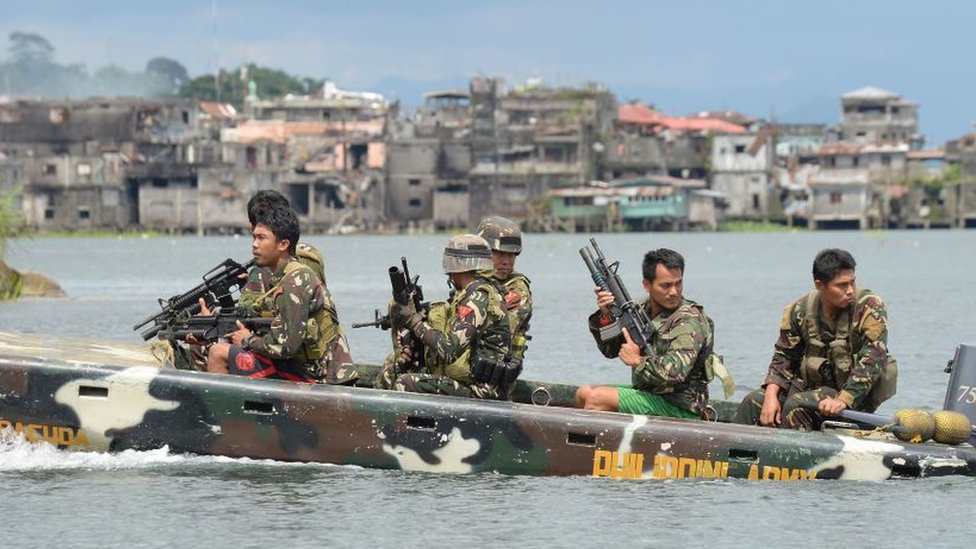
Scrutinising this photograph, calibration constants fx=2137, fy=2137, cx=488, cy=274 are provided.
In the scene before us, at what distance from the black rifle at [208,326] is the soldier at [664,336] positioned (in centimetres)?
248

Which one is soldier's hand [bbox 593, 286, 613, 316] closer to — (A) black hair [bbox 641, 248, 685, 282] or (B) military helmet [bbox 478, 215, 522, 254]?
(A) black hair [bbox 641, 248, 685, 282]

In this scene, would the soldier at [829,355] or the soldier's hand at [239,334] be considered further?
the soldier's hand at [239,334]

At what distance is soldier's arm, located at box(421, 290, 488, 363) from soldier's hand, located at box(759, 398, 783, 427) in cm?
225

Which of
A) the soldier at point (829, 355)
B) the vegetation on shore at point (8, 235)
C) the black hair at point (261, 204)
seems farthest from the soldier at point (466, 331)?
the vegetation on shore at point (8, 235)

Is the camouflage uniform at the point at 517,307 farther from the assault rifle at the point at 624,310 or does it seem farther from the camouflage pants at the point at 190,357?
the camouflage pants at the point at 190,357

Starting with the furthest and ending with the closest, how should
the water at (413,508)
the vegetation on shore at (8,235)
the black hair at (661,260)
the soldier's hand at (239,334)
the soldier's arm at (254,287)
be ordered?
1. the vegetation on shore at (8,235)
2. the soldier's arm at (254,287)
3. the soldier's hand at (239,334)
4. the black hair at (661,260)
5. the water at (413,508)

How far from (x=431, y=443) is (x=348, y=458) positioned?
2.02 ft

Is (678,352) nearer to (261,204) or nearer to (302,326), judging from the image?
(302,326)

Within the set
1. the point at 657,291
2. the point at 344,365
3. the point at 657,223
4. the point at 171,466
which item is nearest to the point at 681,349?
the point at 657,291

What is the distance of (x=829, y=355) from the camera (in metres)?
15.3

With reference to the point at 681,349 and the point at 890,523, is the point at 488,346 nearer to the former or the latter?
the point at 681,349

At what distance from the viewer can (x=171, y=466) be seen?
15508mm

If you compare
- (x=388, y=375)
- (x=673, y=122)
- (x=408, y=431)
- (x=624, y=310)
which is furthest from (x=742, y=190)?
(x=624, y=310)

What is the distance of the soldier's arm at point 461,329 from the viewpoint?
14750mm
